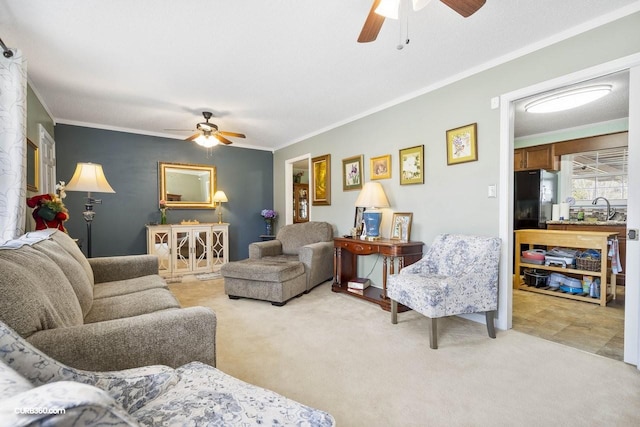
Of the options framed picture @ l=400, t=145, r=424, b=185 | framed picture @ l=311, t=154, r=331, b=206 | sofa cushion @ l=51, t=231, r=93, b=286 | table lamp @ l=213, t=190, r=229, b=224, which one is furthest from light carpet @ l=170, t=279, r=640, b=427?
A: table lamp @ l=213, t=190, r=229, b=224

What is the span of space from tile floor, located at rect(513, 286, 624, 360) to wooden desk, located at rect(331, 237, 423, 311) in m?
1.10

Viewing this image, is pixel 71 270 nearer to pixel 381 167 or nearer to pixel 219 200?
pixel 381 167

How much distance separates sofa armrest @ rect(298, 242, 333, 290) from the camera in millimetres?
3537

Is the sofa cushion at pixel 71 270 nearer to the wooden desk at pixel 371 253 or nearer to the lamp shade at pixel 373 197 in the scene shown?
the wooden desk at pixel 371 253

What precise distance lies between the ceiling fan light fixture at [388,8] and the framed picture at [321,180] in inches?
117

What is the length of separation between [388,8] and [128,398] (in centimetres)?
197

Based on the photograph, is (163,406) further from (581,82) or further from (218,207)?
(218,207)

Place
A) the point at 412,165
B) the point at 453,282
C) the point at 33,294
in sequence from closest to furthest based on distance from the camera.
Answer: the point at 33,294 → the point at 453,282 → the point at 412,165

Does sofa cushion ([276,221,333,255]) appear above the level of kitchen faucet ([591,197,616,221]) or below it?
below

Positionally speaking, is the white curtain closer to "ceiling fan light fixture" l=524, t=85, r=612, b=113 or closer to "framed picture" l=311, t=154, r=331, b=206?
"framed picture" l=311, t=154, r=331, b=206

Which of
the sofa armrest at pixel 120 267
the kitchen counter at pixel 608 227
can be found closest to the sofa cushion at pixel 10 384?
the sofa armrest at pixel 120 267

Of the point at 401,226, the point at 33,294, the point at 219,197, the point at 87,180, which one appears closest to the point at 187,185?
the point at 219,197

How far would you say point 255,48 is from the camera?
231 centimetres

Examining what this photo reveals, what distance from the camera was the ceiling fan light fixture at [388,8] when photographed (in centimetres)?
145
